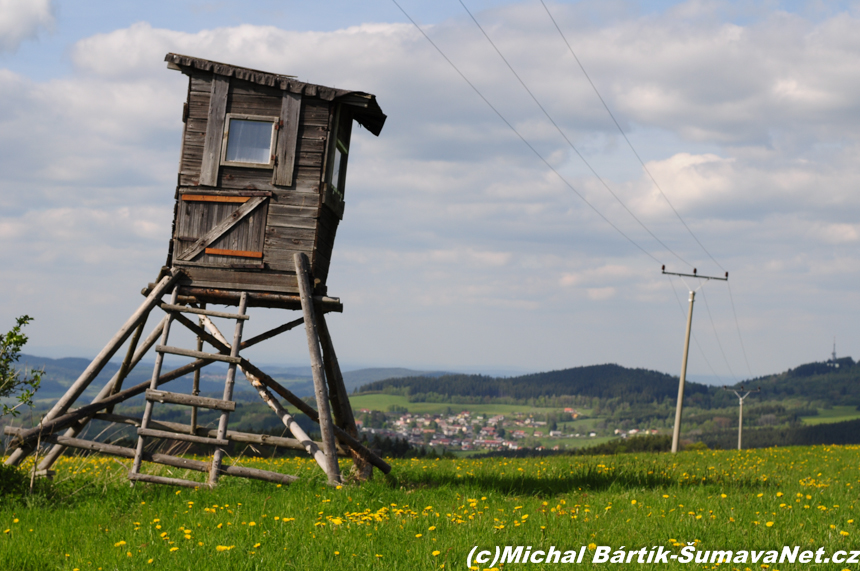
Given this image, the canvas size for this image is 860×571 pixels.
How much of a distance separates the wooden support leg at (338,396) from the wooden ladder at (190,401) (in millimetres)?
1698

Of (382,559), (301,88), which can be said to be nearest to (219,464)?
(382,559)

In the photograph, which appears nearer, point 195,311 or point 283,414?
point 195,311

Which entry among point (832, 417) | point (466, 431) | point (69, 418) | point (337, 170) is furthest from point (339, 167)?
point (832, 417)

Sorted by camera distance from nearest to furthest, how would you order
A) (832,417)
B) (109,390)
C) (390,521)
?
(390,521)
(109,390)
(832,417)

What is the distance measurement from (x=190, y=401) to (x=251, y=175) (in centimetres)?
413

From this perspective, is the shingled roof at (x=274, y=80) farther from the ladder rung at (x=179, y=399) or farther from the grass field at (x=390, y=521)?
the grass field at (x=390, y=521)

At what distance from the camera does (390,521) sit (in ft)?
26.6

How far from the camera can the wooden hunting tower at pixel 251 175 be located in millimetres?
12500

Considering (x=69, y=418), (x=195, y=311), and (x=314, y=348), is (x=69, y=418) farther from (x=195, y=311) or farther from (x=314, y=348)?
(x=314, y=348)

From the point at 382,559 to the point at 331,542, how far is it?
0.79 meters

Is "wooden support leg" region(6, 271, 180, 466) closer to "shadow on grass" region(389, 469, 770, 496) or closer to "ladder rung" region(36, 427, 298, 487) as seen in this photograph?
"ladder rung" region(36, 427, 298, 487)

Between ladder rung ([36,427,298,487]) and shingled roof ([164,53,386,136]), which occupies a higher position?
shingled roof ([164,53,386,136])

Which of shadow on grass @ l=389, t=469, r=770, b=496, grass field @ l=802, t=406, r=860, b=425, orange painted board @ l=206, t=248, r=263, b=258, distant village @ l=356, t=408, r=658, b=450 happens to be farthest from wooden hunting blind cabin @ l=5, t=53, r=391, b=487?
grass field @ l=802, t=406, r=860, b=425

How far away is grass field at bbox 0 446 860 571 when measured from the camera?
6.88 meters
